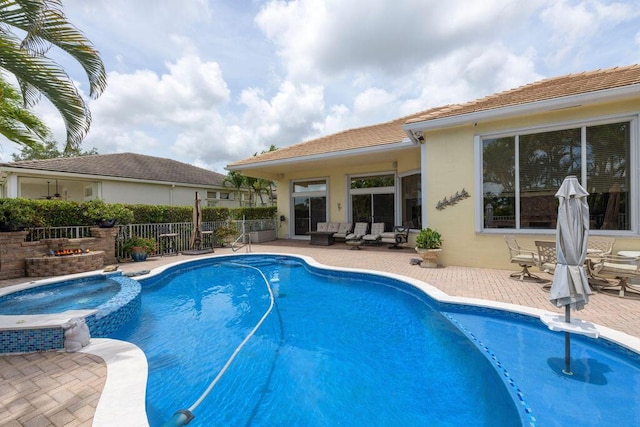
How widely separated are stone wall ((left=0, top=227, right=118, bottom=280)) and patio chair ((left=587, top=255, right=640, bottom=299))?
12465mm

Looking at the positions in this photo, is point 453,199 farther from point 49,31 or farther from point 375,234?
point 49,31

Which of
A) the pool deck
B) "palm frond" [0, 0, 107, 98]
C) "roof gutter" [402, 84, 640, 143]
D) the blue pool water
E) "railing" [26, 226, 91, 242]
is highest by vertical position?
"palm frond" [0, 0, 107, 98]

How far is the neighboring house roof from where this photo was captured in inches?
557

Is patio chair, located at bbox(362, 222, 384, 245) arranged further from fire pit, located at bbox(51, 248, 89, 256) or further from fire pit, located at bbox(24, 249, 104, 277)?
fire pit, located at bbox(51, 248, 89, 256)

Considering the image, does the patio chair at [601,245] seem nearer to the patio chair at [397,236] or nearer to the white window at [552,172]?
the white window at [552,172]

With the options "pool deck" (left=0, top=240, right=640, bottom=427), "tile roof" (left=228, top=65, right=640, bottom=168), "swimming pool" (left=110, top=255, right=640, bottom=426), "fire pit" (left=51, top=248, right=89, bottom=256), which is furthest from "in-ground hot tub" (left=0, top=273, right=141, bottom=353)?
"tile roof" (left=228, top=65, right=640, bottom=168)

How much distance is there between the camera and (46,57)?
4238mm

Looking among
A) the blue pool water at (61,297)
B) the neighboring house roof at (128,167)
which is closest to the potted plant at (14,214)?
the blue pool water at (61,297)

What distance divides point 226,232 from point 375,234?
718cm

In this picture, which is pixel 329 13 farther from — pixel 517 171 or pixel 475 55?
pixel 517 171

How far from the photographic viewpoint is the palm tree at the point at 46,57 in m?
3.83

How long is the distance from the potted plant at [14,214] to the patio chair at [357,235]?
10.5m

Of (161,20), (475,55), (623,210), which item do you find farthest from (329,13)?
(623,210)

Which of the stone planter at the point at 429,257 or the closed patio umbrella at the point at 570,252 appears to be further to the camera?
the stone planter at the point at 429,257
